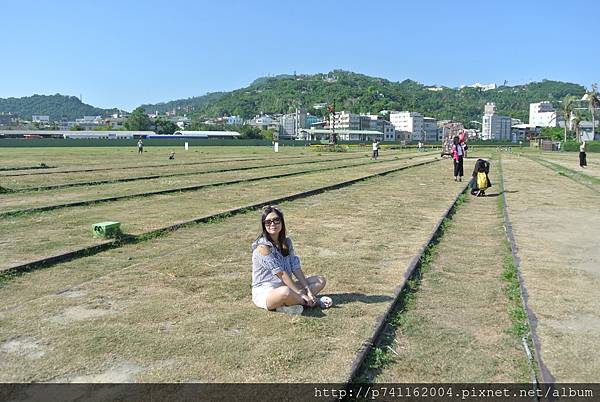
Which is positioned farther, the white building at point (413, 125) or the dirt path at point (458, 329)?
the white building at point (413, 125)

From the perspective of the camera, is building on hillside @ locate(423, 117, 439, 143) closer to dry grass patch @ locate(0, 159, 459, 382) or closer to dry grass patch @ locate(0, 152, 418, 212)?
dry grass patch @ locate(0, 152, 418, 212)

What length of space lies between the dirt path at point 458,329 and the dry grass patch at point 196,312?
35 centimetres

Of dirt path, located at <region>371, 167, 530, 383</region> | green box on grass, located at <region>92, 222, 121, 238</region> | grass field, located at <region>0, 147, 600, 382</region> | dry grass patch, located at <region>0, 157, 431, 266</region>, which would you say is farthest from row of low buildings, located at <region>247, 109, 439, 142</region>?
dirt path, located at <region>371, 167, 530, 383</region>

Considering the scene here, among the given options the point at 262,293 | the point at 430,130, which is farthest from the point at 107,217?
the point at 430,130

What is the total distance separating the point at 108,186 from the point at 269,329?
13.8 meters

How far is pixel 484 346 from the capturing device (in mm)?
4512

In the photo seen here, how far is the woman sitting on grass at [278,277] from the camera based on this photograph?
16.9 ft

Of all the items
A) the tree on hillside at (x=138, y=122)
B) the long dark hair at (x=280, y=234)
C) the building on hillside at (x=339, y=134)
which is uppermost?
the tree on hillside at (x=138, y=122)

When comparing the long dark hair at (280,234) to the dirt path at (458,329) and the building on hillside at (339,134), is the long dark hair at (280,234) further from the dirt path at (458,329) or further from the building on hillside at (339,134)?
the building on hillside at (339,134)

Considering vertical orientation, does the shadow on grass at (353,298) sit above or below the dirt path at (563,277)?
above

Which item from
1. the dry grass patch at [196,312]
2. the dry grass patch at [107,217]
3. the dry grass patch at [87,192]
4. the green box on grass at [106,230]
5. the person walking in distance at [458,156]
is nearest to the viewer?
the dry grass patch at [196,312]

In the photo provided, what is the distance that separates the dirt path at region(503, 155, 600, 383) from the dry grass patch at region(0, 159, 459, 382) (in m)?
1.44

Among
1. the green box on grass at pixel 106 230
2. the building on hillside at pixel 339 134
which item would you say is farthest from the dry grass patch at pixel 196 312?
the building on hillside at pixel 339 134

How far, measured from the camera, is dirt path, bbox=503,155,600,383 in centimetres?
434
